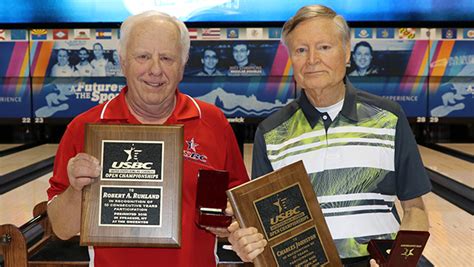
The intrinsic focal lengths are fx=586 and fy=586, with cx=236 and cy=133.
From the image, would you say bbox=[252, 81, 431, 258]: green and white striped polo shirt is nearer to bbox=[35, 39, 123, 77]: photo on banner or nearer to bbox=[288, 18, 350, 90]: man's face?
bbox=[288, 18, 350, 90]: man's face

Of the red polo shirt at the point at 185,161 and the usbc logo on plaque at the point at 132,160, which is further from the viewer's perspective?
the red polo shirt at the point at 185,161

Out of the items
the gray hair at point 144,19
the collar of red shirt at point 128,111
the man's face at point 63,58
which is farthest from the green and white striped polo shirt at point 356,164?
the man's face at point 63,58

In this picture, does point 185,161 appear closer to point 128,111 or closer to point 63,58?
point 128,111

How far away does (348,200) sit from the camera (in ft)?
5.00

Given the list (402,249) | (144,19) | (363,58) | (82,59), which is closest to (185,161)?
(144,19)

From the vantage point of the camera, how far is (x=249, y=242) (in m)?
1.35

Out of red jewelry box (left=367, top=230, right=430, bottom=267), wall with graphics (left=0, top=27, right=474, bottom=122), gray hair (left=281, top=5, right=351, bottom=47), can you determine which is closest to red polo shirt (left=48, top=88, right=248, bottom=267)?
gray hair (left=281, top=5, right=351, bottom=47)

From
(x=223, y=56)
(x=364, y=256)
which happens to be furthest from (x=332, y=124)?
(x=223, y=56)

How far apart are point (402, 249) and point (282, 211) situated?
0.93ft

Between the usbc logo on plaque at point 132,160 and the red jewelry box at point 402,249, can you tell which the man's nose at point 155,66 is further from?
the red jewelry box at point 402,249

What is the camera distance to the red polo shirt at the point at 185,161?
5.13 ft

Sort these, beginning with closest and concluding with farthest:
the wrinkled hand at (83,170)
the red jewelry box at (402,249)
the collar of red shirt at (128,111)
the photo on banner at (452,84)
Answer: the red jewelry box at (402,249) → the wrinkled hand at (83,170) → the collar of red shirt at (128,111) → the photo on banner at (452,84)

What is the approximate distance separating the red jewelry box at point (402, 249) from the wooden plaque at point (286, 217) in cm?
12

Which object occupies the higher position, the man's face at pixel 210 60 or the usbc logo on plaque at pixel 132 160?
the man's face at pixel 210 60
